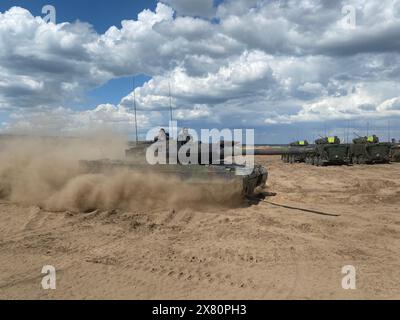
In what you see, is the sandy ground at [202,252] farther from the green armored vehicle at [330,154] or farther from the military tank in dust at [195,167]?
the green armored vehicle at [330,154]

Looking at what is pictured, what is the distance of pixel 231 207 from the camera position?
10.7m

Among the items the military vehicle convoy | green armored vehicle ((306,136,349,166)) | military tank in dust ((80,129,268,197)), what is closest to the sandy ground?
military tank in dust ((80,129,268,197))

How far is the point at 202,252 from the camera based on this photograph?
267 inches

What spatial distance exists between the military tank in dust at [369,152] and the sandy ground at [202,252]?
18.0m

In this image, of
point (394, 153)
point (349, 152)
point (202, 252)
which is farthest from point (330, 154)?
point (202, 252)

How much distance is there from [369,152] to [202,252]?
80.3ft

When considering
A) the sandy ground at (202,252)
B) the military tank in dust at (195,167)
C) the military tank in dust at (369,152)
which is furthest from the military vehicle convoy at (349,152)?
the sandy ground at (202,252)

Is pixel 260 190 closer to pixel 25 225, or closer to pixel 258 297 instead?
pixel 25 225

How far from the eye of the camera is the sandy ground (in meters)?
5.16

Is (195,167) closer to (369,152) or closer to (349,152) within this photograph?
(349,152)

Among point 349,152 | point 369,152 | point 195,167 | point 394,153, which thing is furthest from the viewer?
point 394,153

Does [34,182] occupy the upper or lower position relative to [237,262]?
upper

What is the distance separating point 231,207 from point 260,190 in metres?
3.65

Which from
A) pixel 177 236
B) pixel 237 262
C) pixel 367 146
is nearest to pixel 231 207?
pixel 177 236
